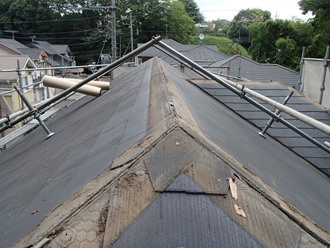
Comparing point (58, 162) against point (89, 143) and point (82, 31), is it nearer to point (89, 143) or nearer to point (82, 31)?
point (89, 143)

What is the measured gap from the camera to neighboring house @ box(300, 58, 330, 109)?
8284mm

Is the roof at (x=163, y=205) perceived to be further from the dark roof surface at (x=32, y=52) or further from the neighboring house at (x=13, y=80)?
the dark roof surface at (x=32, y=52)

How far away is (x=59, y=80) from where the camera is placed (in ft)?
16.3

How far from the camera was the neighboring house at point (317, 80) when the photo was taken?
8284 millimetres

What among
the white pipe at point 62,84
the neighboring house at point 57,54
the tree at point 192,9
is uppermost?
the tree at point 192,9

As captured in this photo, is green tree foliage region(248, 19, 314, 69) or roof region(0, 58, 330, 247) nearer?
roof region(0, 58, 330, 247)

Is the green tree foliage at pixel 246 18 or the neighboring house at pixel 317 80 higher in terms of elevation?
the green tree foliage at pixel 246 18

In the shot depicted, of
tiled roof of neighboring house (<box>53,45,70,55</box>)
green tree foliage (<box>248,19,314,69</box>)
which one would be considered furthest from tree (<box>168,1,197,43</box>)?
green tree foliage (<box>248,19,314,69</box>)

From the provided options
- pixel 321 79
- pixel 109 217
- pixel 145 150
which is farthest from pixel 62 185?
pixel 321 79

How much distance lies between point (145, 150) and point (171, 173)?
8.3 inches

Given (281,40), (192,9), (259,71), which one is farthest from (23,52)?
(192,9)

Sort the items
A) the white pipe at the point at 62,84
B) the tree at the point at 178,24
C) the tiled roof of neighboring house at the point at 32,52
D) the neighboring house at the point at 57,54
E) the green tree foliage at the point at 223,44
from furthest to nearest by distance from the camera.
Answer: the tree at the point at 178,24
the green tree foliage at the point at 223,44
the neighboring house at the point at 57,54
the tiled roof of neighboring house at the point at 32,52
the white pipe at the point at 62,84

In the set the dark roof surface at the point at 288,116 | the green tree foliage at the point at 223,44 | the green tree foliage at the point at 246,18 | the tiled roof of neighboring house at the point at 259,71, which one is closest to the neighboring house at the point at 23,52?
the tiled roof of neighboring house at the point at 259,71

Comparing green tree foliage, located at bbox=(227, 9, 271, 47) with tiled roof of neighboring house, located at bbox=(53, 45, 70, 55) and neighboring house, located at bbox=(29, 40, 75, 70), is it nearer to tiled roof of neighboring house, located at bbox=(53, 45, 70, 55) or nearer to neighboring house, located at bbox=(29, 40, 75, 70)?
tiled roof of neighboring house, located at bbox=(53, 45, 70, 55)
